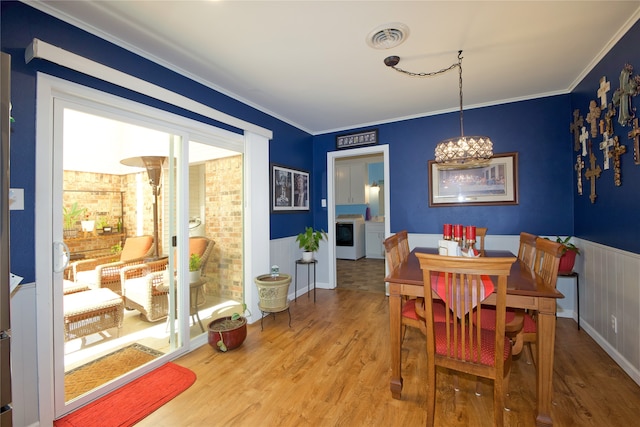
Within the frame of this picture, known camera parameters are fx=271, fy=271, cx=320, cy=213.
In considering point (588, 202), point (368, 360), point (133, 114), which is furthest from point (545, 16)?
point (133, 114)

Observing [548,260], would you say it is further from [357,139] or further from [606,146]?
[357,139]

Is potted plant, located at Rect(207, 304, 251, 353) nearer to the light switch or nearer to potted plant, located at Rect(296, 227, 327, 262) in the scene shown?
potted plant, located at Rect(296, 227, 327, 262)

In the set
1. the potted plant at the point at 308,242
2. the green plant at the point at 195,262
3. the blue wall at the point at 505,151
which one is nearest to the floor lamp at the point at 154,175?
the green plant at the point at 195,262

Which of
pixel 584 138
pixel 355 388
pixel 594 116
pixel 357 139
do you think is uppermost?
pixel 357 139

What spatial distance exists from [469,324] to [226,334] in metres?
1.94

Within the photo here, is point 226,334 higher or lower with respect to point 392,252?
lower

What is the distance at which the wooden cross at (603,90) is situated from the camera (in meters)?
2.25

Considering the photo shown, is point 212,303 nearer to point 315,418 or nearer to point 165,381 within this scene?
point 165,381

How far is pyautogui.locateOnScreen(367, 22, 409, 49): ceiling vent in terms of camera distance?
190 cm

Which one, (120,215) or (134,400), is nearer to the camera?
(134,400)

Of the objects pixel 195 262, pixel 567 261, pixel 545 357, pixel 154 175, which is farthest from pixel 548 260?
pixel 154 175

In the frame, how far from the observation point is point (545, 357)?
1.51 metres

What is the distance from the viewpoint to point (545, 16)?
183cm

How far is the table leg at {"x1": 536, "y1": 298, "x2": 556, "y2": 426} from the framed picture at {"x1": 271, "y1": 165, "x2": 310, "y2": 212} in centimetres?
281
